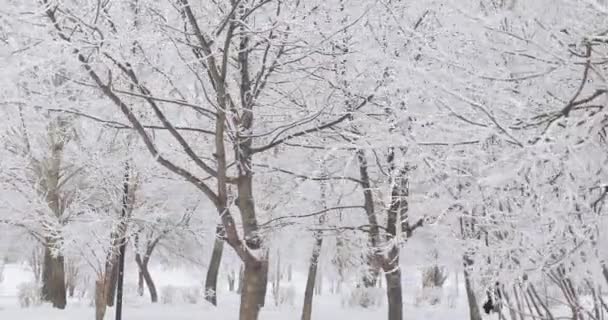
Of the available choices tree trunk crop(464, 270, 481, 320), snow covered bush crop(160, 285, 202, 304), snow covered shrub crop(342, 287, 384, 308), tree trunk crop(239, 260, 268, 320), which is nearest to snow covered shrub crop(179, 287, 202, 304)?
snow covered bush crop(160, 285, 202, 304)

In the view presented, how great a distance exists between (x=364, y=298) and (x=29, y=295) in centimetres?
1030

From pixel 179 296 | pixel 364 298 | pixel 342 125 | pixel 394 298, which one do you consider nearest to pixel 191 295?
pixel 179 296

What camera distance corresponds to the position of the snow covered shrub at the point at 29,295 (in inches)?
666

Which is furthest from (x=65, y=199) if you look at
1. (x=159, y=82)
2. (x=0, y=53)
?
(x=0, y=53)

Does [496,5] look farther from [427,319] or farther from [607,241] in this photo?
[427,319]

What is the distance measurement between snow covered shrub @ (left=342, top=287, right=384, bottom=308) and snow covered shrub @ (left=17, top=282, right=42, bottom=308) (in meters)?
9.54

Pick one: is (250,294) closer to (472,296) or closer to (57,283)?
(472,296)

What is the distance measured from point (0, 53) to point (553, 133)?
5.96 meters

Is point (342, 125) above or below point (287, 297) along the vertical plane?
above

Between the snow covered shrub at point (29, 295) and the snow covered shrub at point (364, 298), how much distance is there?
9.54 m

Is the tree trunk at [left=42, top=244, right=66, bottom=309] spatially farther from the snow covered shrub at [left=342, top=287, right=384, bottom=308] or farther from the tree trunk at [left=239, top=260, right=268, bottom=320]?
the tree trunk at [left=239, top=260, right=268, bottom=320]

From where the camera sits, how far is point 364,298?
2050 centimetres

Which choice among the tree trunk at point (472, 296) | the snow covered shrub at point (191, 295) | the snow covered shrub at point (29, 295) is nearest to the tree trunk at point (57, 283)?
the snow covered shrub at point (29, 295)

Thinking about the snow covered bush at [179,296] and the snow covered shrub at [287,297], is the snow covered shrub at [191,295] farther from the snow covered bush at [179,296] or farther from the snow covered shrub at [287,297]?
the snow covered shrub at [287,297]
